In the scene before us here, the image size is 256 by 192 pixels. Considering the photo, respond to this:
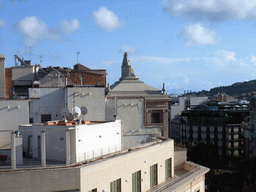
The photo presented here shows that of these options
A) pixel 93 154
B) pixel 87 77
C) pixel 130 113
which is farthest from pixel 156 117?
pixel 93 154

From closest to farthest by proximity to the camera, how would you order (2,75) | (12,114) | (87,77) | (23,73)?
(12,114) → (2,75) → (23,73) → (87,77)

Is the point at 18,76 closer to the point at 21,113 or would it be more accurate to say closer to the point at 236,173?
the point at 21,113

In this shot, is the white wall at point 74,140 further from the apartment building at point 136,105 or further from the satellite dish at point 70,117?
the apartment building at point 136,105

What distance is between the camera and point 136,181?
18.0 m

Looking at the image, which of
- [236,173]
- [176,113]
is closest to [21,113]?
[236,173]

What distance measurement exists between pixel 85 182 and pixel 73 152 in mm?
1825

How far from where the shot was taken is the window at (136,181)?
17734 millimetres

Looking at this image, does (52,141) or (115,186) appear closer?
(52,141)

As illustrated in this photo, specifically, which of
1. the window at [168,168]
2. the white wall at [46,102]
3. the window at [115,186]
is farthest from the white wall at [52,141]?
the white wall at [46,102]

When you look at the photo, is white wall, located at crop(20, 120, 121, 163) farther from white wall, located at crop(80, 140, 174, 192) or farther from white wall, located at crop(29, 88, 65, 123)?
white wall, located at crop(29, 88, 65, 123)

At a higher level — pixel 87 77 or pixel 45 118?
pixel 87 77

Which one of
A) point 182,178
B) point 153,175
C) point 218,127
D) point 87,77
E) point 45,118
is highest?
point 87,77

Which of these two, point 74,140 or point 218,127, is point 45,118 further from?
point 218,127

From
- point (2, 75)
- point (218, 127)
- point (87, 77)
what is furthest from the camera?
point (218, 127)
